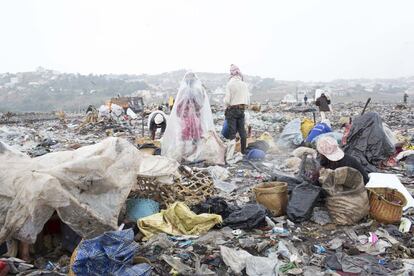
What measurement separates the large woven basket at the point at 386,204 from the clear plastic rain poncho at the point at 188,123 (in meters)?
3.11

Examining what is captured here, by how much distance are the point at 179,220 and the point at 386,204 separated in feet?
6.13

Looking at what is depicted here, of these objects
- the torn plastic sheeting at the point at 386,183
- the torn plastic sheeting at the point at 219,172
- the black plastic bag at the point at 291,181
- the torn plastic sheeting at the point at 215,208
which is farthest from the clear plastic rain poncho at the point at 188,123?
the torn plastic sheeting at the point at 386,183

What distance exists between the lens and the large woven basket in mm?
3631

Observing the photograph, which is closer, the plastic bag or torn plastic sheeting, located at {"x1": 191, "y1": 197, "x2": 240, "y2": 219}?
torn plastic sheeting, located at {"x1": 191, "y1": 197, "x2": 240, "y2": 219}

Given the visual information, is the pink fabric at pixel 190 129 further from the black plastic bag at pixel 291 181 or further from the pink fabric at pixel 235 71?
the black plastic bag at pixel 291 181

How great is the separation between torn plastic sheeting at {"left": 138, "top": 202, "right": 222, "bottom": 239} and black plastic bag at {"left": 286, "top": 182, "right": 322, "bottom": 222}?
720 mm

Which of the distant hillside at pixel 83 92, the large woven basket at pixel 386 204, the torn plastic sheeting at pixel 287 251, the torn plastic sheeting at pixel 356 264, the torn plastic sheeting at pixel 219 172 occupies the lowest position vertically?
the distant hillside at pixel 83 92

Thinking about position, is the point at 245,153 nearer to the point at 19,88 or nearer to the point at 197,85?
the point at 197,85

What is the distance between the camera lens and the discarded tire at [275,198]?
3953 mm

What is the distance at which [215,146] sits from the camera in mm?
6406

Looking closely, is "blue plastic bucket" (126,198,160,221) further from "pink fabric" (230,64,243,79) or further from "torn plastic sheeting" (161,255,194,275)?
"pink fabric" (230,64,243,79)

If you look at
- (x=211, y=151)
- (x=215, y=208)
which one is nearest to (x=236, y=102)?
(x=211, y=151)

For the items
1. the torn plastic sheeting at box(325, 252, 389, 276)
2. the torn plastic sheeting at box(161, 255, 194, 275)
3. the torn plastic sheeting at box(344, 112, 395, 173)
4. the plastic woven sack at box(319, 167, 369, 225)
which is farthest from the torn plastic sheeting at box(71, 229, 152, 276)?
the torn plastic sheeting at box(344, 112, 395, 173)

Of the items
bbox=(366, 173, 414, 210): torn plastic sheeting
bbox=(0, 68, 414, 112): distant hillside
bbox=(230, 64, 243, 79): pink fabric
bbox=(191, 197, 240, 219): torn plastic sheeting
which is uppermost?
bbox=(230, 64, 243, 79): pink fabric
